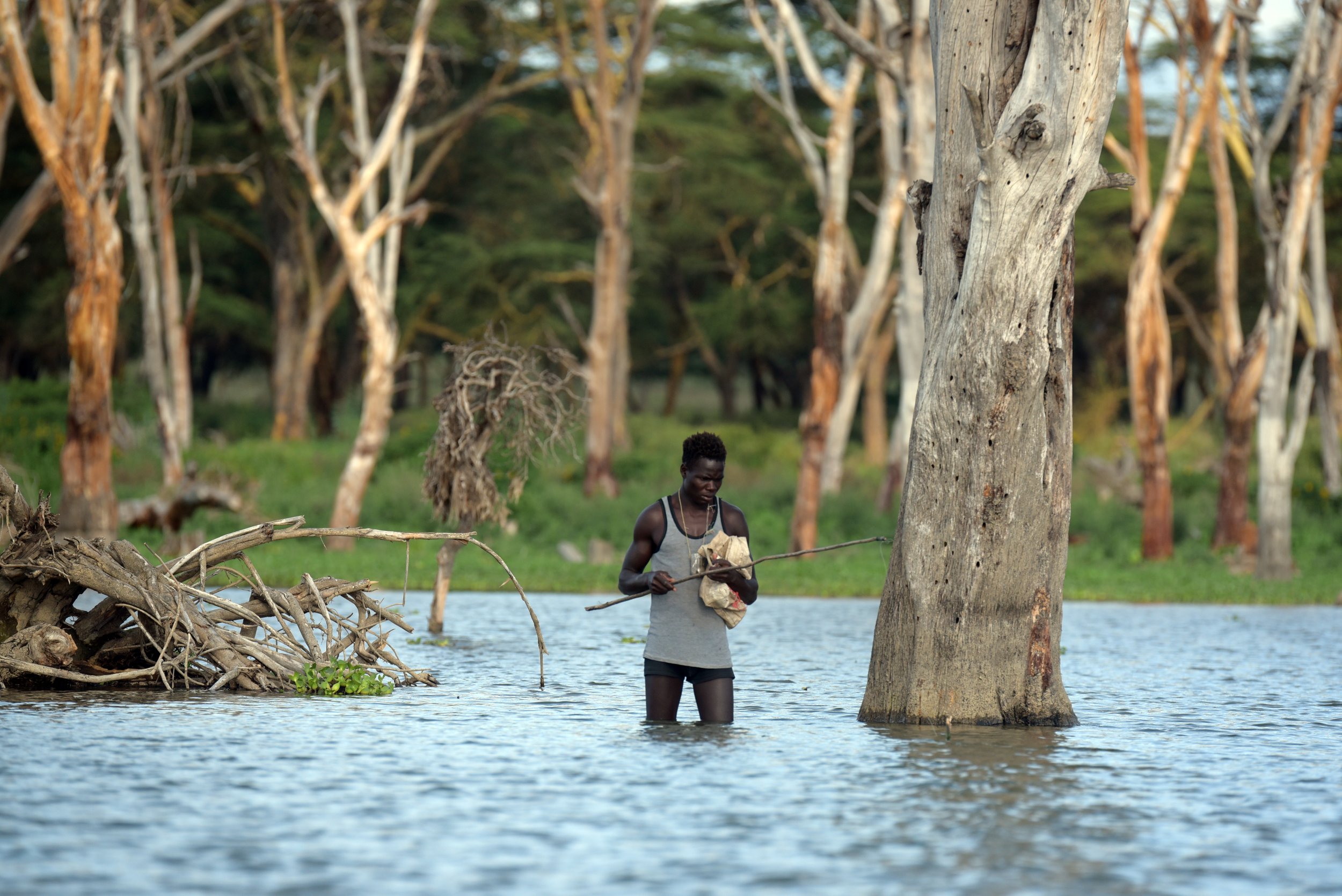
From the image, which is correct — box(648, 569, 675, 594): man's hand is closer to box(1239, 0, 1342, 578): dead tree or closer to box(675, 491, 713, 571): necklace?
box(675, 491, 713, 571): necklace

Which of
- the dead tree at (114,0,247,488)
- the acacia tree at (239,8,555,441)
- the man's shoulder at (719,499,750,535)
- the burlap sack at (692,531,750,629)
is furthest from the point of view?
the acacia tree at (239,8,555,441)

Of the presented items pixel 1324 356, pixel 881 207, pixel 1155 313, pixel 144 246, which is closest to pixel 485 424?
pixel 1155 313

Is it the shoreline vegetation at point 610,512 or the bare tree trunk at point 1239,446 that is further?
the bare tree trunk at point 1239,446

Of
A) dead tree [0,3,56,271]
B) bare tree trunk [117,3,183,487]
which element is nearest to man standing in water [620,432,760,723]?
dead tree [0,3,56,271]

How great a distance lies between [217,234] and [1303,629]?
33.9 meters

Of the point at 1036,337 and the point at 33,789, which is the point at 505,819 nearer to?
the point at 33,789

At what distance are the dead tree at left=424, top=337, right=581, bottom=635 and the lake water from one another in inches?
117

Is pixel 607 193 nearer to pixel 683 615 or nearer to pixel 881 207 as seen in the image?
pixel 881 207

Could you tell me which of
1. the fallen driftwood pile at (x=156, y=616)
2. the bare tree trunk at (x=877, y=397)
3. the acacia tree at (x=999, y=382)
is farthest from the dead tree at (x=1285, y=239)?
the bare tree trunk at (x=877, y=397)

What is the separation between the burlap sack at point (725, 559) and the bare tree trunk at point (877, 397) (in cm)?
3452

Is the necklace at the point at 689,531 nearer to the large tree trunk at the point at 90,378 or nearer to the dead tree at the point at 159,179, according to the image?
the large tree trunk at the point at 90,378

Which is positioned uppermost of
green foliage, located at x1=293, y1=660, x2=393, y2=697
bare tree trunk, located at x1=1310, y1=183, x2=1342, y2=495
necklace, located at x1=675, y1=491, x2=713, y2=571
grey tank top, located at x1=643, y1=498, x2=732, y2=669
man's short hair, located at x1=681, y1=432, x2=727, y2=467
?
bare tree trunk, located at x1=1310, y1=183, x2=1342, y2=495

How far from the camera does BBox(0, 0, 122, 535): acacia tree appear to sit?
24234 mm

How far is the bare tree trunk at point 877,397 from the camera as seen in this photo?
44.6m
